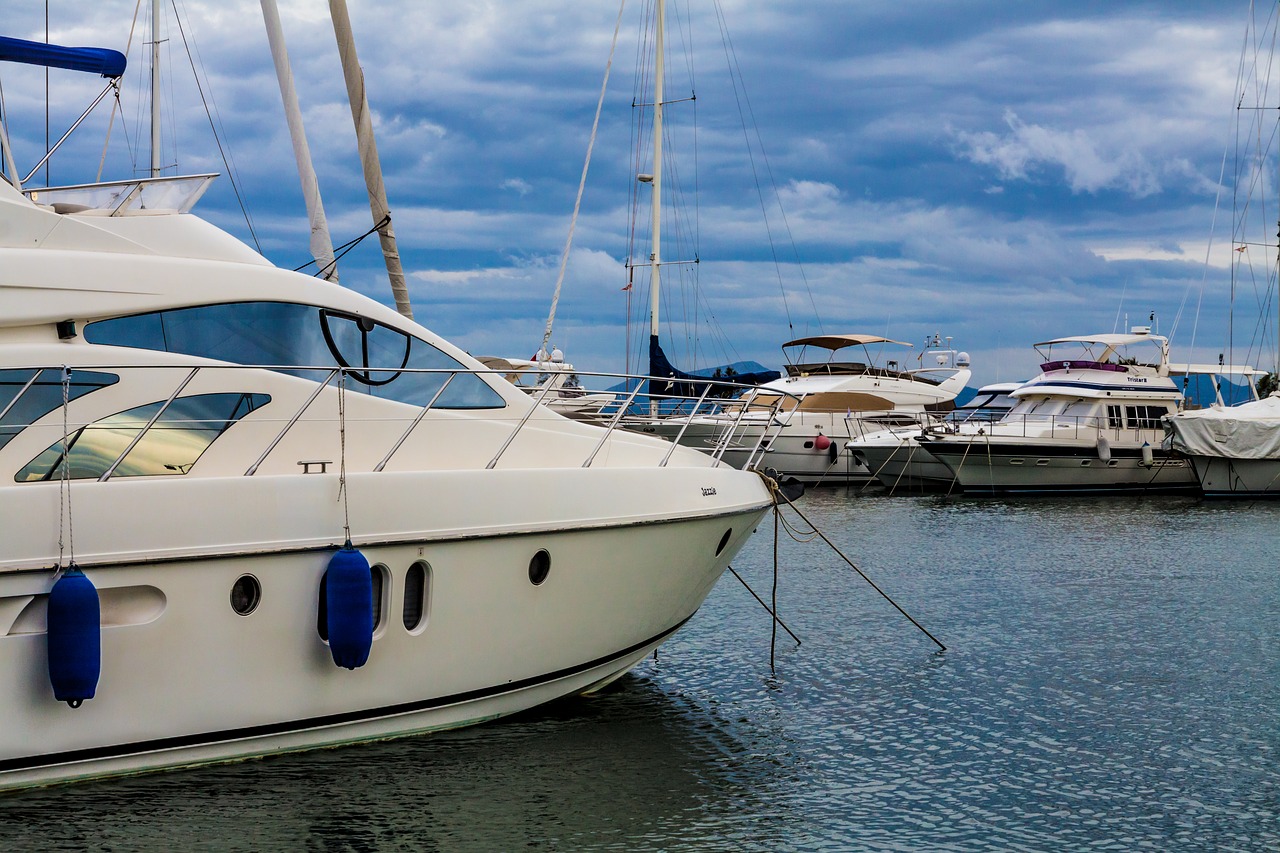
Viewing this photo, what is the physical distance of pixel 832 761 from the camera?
27.3 feet

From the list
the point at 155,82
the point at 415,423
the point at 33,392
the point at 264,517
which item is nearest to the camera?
the point at 264,517

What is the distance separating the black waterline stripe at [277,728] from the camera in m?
6.70

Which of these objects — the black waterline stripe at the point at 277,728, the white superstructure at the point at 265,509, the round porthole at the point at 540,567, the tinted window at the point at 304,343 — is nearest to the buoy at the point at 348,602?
the white superstructure at the point at 265,509

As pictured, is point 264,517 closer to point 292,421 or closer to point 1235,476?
point 292,421

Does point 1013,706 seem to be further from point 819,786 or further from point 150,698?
point 150,698

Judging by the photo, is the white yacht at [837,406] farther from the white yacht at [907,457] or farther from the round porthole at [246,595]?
the round porthole at [246,595]

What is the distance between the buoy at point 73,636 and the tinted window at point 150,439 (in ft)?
2.76

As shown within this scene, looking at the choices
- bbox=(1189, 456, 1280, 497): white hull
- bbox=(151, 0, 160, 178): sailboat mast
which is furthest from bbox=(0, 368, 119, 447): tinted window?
bbox=(1189, 456, 1280, 497): white hull

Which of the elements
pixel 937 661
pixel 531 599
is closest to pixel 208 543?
pixel 531 599

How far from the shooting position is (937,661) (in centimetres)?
1152

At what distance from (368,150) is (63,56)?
2.51 meters

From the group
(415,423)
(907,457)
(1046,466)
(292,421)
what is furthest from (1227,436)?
(292,421)

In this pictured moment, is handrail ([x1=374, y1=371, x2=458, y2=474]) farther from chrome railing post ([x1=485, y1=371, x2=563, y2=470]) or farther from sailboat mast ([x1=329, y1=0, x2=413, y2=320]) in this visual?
sailboat mast ([x1=329, y1=0, x2=413, y2=320])

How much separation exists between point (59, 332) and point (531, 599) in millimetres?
3473
